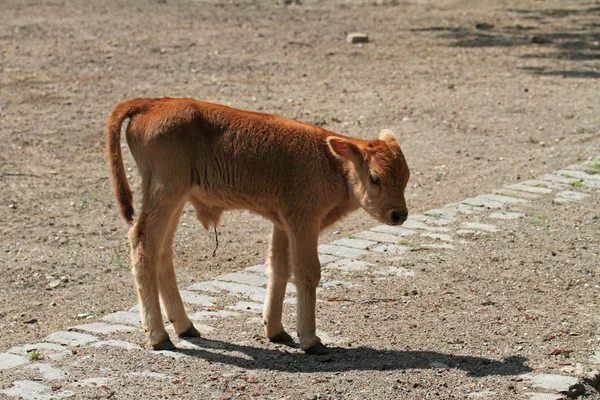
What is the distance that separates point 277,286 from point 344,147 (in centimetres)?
110

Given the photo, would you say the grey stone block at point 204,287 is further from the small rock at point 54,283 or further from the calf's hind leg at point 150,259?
the calf's hind leg at point 150,259

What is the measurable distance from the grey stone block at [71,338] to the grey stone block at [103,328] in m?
0.10

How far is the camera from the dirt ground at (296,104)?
26.1 feet

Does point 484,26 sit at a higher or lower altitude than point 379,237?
higher

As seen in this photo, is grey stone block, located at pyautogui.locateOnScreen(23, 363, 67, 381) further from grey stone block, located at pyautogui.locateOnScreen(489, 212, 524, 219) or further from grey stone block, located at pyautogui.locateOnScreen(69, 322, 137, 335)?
grey stone block, located at pyautogui.locateOnScreen(489, 212, 524, 219)

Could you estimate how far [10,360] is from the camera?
609 cm

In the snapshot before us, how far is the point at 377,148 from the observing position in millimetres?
6297

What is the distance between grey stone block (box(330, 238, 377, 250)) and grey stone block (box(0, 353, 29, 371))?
3.42 m

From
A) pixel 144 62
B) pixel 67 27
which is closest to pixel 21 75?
pixel 144 62

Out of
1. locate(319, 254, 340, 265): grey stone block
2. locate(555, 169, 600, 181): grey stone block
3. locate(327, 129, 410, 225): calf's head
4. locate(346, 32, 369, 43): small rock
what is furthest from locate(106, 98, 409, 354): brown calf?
locate(346, 32, 369, 43): small rock

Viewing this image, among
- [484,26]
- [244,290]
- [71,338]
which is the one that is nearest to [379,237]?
[244,290]

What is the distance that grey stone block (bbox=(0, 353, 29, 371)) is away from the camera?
6.00m

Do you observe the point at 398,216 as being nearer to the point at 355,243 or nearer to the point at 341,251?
the point at 341,251

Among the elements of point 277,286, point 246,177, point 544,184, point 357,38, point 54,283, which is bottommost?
point 54,283
